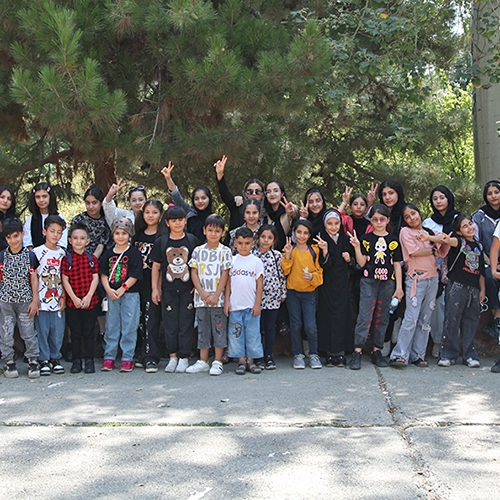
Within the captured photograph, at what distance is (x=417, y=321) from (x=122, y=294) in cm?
271

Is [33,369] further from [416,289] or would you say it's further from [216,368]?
[416,289]

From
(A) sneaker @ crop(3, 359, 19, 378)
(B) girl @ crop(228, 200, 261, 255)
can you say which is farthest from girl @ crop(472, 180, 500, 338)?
(A) sneaker @ crop(3, 359, 19, 378)

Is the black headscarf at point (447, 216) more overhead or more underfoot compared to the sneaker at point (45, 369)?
more overhead

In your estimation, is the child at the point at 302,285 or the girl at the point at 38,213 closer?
the child at the point at 302,285

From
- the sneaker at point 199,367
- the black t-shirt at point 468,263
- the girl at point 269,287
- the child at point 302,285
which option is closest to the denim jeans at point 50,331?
the sneaker at point 199,367

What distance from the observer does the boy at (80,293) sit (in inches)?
232

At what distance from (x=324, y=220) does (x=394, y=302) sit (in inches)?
39.2

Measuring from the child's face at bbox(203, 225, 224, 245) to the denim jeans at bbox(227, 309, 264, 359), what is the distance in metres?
0.67

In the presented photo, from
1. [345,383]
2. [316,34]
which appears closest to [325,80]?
[316,34]

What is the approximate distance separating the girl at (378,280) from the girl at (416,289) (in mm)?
107

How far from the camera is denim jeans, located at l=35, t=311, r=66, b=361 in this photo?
586 centimetres

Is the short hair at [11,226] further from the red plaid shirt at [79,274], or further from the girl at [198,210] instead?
the girl at [198,210]

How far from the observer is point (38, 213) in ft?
20.8

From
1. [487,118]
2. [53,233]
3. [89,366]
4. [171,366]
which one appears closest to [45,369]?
[89,366]
